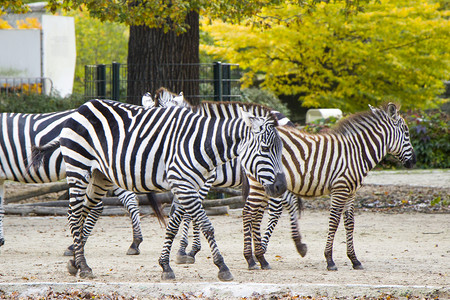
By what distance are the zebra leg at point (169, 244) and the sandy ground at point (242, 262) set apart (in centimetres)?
12

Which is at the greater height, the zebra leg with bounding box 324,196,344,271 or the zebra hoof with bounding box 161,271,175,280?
the zebra leg with bounding box 324,196,344,271

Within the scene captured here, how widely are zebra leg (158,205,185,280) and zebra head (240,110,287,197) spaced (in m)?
0.90

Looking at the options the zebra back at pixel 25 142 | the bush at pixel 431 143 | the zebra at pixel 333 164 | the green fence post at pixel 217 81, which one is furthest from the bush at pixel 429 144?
the zebra back at pixel 25 142

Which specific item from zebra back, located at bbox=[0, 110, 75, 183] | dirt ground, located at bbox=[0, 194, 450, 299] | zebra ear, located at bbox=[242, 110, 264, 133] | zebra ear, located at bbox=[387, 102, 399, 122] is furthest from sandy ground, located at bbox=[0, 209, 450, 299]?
zebra ear, located at bbox=[387, 102, 399, 122]

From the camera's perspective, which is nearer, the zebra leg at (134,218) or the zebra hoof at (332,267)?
the zebra hoof at (332,267)

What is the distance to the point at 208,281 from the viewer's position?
19.8 feet

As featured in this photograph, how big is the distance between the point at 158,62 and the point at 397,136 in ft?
18.2

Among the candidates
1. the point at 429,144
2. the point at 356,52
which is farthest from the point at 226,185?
the point at 356,52

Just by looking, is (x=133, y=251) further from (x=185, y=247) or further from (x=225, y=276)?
(x=225, y=276)

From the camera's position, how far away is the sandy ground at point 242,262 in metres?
5.55

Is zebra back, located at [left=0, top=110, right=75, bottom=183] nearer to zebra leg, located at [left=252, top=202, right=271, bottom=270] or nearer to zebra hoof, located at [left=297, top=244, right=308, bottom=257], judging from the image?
zebra leg, located at [left=252, top=202, right=271, bottom=270]

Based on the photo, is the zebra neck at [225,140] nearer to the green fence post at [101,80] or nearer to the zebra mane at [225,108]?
the zebra mane at [225,108]

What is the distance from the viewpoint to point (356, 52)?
24234mm

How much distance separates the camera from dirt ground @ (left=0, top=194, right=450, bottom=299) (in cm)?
554
